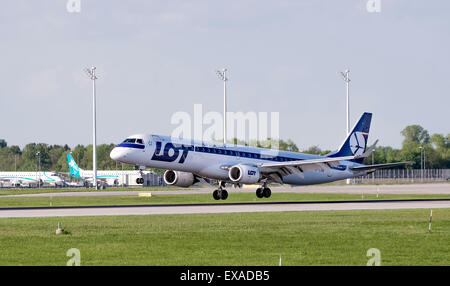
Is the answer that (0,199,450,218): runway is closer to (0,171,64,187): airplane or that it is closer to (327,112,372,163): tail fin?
(327,112,372,163): tail fin

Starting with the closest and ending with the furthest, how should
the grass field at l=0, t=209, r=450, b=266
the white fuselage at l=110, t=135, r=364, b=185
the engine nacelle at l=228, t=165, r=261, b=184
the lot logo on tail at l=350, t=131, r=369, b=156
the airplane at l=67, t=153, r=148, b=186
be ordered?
the grass field at l=0, t=209, r=450, b=266, the white fuselage at l=110, t=135, r=364, b=185, the engine nacelle at l=228, t=165, r=261, b=184, the lot logo on tail at l=350, t=131, r=369, b=156, the airplane at l=67, t=153, r=148, b=186

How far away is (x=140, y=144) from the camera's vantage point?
55.3 meters

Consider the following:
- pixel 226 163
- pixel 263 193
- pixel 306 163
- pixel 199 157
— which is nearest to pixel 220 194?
pixel 226 163

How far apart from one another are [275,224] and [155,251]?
39.1ft

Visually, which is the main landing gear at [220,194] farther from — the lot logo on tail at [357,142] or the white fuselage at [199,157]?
the lot logo on tail at [357,142]

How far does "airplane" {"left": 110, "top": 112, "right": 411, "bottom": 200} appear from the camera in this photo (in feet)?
183

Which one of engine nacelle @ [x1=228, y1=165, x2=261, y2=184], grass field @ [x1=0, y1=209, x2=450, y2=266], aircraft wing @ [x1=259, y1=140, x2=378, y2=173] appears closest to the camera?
grass field @ [x1=0, y1=209, x2=450, y2=266]

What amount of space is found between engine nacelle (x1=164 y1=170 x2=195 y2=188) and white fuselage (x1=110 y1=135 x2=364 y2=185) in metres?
1.87

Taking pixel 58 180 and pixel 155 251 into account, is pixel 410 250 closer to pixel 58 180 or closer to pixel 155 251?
pixel 155 251

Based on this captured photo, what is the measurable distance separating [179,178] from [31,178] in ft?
420

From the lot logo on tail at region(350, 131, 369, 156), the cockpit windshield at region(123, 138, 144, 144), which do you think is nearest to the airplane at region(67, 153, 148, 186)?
the lot logo on tail at region(350, 131, 369, 156)

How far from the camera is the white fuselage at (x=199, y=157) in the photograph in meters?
55.5
